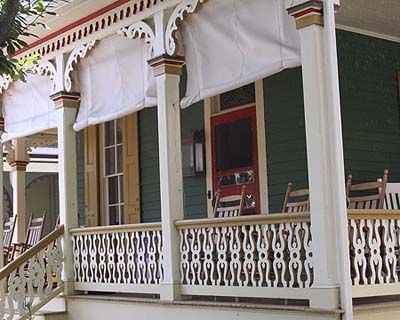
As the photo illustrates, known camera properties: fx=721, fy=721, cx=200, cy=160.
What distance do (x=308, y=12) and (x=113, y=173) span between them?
6.56m

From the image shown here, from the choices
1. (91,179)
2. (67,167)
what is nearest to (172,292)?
(67,167)

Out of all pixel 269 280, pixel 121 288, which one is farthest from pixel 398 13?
pixel 121 288

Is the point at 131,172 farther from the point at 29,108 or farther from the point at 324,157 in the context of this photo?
the point at 324,157

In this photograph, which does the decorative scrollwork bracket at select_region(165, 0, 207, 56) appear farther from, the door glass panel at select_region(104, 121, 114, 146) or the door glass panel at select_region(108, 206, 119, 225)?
the door glass panel at select_region(108, 206, 119, 225)

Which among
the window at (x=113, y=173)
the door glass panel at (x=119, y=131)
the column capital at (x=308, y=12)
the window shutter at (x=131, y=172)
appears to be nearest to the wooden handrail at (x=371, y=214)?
the column capital at (x=308, y=12)

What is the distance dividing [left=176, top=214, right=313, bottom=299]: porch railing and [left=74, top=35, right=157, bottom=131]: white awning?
6.10 ft

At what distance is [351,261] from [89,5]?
4.62m

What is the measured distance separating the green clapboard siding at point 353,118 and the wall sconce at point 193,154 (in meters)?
1.25

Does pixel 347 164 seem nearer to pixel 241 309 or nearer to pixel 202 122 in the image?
pixel 202 122

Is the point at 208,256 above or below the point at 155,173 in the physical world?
below

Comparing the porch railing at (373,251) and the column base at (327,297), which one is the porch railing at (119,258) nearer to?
the column base at (327,297)

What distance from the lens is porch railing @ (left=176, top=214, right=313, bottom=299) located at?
241 inches

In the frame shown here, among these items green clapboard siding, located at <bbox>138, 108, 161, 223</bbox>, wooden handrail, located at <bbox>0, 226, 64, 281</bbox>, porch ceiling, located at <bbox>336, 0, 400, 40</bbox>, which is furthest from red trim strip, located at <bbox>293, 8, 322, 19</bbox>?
green clapboard siding, located at <bbox>138, 108, 161, 223</bbox>

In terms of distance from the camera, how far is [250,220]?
658 cm
